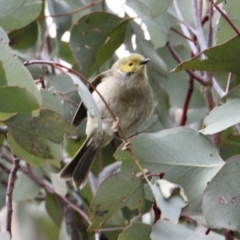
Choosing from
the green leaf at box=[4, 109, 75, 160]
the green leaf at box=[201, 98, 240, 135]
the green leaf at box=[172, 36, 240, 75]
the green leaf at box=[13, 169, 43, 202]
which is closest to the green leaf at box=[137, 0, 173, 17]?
the green leaf at box=[172, 36, 240, 75]

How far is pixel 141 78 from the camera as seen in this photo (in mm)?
2145

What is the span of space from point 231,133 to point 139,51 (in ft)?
1.34

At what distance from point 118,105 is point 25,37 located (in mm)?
398

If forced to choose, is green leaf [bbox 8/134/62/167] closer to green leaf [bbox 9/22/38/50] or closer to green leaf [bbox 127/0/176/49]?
green leaf [bbox 127/0/176/49]

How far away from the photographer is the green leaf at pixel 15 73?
112 cm

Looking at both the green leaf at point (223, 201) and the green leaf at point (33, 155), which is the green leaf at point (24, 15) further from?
the green leaf at point (223, 201)

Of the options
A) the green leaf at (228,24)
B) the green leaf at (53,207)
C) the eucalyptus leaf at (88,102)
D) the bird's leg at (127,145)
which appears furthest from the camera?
the green leaf at (53,207)

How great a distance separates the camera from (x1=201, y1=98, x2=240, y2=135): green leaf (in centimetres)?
132

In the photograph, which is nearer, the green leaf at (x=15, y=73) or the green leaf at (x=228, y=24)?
the green leaf at (x=15, y=73)

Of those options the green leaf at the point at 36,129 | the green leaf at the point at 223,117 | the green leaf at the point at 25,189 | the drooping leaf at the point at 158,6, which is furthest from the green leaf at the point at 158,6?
the green leaf at the point at 25,189

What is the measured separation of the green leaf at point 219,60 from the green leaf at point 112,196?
28 centimetres

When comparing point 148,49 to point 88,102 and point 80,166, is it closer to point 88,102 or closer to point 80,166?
point 80,166

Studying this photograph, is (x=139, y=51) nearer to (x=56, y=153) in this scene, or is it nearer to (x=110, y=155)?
(x=110, y=155)

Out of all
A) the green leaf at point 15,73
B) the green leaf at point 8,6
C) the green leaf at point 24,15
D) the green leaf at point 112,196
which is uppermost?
the green leaf at point 8,6
